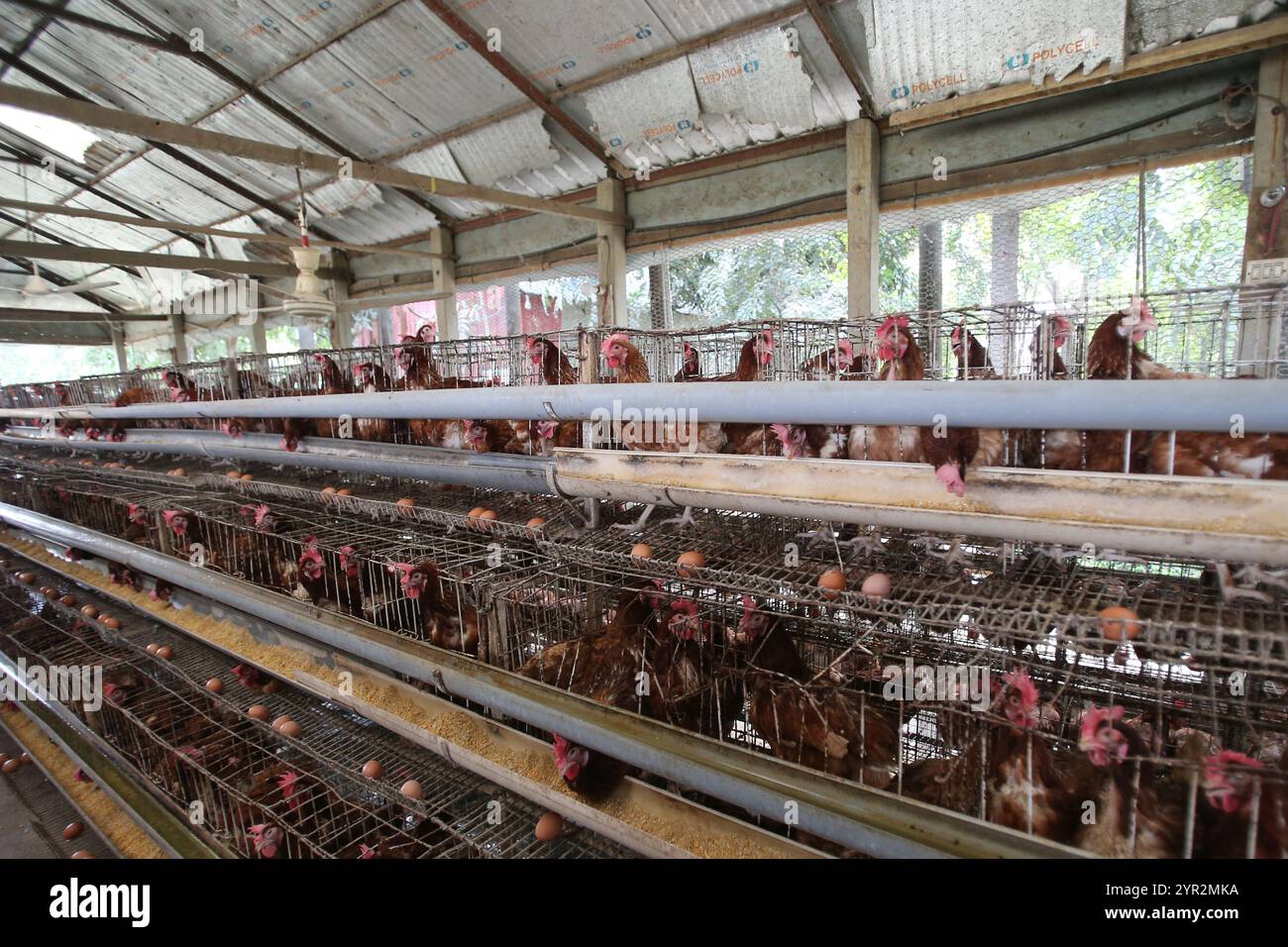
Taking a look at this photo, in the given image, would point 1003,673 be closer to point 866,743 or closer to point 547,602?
point 866,743

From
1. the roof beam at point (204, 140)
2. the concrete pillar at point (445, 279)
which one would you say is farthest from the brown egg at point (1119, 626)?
the concrete pillar at point (445, 279)

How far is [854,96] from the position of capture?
144 inches

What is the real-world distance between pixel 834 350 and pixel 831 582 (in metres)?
0.72

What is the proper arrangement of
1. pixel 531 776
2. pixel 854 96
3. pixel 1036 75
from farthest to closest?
pixel 854 96 < pixel 1036 75 < pixel 531 776

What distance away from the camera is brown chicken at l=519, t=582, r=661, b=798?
1.60 metres

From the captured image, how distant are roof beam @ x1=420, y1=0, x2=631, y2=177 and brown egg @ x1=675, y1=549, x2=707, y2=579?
12.5 ft

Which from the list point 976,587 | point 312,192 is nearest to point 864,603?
point 976,587

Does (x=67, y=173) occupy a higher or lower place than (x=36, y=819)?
higher

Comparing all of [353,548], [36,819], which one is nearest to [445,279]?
[353,548]

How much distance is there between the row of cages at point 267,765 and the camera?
6.27 ft

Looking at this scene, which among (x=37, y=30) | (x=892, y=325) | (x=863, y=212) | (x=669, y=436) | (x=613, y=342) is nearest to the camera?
(x=892, y=325)

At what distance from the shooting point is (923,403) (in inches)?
41.1

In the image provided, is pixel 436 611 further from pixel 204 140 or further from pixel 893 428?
pixel 204 140
